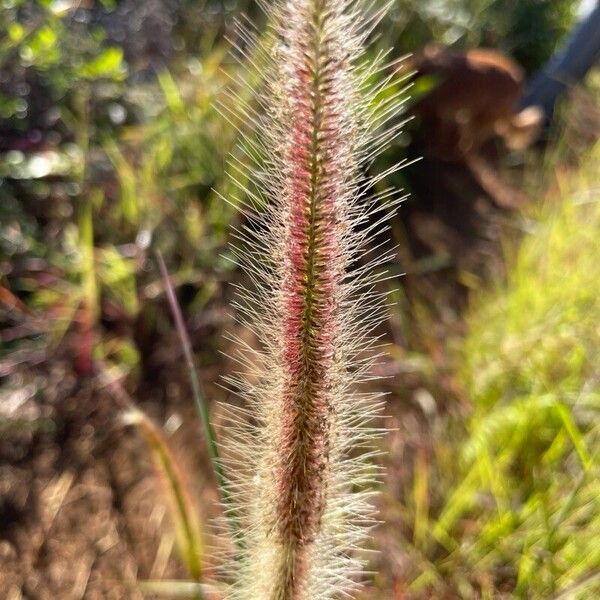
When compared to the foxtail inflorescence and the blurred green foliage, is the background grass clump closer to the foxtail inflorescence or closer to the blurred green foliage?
the blurred green foliage

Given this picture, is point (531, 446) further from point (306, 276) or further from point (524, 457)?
point (306, 276)

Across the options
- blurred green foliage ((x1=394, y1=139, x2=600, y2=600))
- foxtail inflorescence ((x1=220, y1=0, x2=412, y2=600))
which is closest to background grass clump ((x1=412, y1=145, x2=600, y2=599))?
blurred green foliage ((x1=394, y1=139, x2=600, y2=600))

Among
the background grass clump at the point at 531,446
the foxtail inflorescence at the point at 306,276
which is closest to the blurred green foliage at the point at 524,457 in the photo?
the background grass clump at the point at 531,446

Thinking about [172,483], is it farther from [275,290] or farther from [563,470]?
[563,470]

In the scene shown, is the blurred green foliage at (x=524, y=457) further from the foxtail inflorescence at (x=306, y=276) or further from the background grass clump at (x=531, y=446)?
the foxtail inflorescence at (x=306, y=276)

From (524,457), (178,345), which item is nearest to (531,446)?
(524,457)
